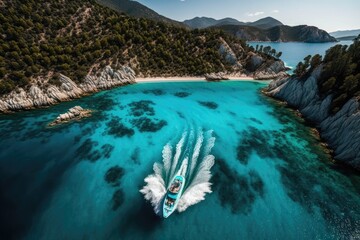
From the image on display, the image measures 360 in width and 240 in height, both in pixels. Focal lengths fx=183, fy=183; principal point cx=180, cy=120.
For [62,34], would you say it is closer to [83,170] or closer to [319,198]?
[83,170]

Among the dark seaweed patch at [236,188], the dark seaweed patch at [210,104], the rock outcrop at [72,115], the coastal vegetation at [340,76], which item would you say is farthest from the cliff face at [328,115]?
the rock outcrop at [72,115]

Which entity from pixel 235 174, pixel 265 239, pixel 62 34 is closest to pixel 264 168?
pixel 235 174

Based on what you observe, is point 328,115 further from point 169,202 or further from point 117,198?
point 117,198

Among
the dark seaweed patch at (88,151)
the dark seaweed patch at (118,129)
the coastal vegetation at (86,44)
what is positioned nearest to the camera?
the dark seaweed patch at (88,151)

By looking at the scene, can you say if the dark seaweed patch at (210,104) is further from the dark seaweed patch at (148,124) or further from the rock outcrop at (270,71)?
the rock outcrop at (270,71)

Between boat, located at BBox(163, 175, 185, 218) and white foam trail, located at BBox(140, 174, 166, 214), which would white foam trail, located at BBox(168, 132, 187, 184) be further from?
boat, located at BBox(163, 175, 185, 218)
